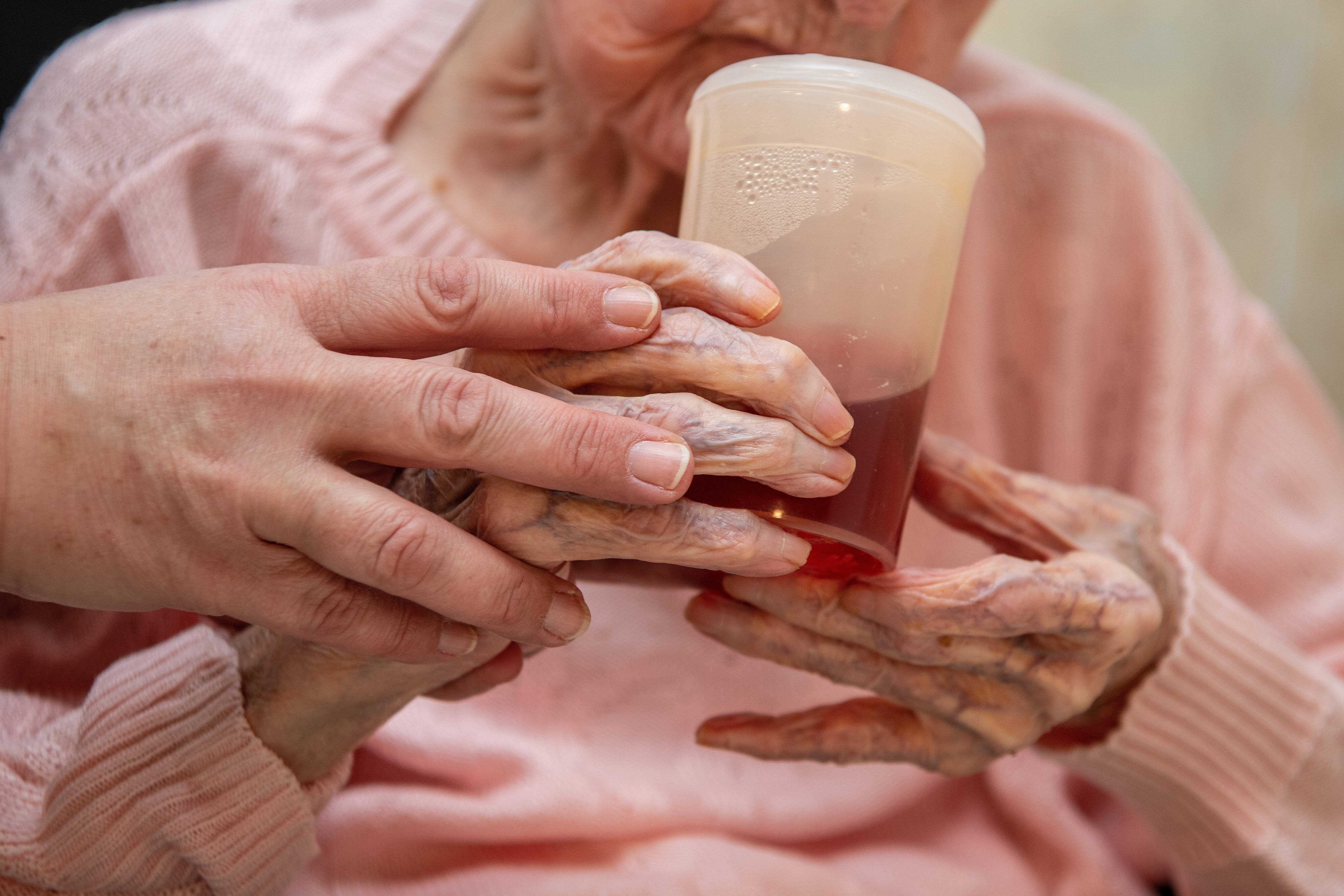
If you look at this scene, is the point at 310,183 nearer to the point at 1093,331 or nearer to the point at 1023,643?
the point at 1023,643

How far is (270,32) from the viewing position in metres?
1.07

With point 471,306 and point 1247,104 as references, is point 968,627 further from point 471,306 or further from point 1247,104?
point 1247,104

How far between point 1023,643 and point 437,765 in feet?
1.71

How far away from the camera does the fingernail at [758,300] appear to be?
1.84ft

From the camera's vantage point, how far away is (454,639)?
63 cm

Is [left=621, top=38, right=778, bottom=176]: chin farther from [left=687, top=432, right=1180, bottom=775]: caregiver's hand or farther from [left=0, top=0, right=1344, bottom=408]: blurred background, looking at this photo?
[left=0, top=0, right=1344, bottom=408]: blurred background

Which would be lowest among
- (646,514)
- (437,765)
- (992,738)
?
(437,765)

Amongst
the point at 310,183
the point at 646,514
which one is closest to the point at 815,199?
the point at 646,514

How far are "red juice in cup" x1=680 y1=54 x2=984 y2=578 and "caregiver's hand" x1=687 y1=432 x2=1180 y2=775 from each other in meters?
0.09

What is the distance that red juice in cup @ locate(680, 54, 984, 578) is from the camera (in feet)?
1.95

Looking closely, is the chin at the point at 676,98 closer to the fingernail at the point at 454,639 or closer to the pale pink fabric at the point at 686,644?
the pale pink fabric at the point at 686,644

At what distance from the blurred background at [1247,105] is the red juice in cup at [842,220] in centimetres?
143

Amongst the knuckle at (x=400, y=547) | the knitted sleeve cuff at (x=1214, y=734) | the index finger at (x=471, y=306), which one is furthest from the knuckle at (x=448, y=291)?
the knitted sleeve cuff at (x=1214, y=734)

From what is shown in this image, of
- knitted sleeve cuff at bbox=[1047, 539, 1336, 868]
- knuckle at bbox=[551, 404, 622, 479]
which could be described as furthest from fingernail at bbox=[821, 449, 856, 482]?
knitted sleeve cuff at bbox=[1047, 539, 1336, 868]
